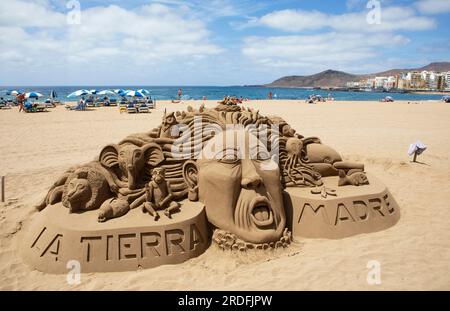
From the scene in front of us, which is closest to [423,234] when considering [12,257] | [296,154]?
[296,154]

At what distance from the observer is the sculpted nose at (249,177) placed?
174 inches

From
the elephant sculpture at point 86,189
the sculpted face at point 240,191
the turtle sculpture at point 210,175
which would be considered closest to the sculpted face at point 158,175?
the turtle sculpture at point 210,175

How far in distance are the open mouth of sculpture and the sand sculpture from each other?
0.01 meters

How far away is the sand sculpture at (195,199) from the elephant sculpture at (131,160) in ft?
0.05

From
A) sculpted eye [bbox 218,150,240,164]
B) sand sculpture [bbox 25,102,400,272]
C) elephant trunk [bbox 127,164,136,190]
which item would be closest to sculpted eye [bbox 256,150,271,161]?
sand sculpture [bbox 25,102,400,272]

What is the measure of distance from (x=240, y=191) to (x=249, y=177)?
Result: 24 cm

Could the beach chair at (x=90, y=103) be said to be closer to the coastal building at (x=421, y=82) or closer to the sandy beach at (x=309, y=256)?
the sandy beach at (x=309, y=256)

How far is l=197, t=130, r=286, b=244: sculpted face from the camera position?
4.40 metres

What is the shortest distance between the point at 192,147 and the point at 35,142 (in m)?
9.40

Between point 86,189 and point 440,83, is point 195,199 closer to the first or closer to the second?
point 86,189

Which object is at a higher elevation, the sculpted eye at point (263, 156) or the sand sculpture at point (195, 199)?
the sculpted eye at point (263, 156)

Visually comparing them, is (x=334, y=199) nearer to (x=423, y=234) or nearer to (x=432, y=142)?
(x=423, y=234)

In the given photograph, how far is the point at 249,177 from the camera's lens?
446cm

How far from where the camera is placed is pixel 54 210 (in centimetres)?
458
